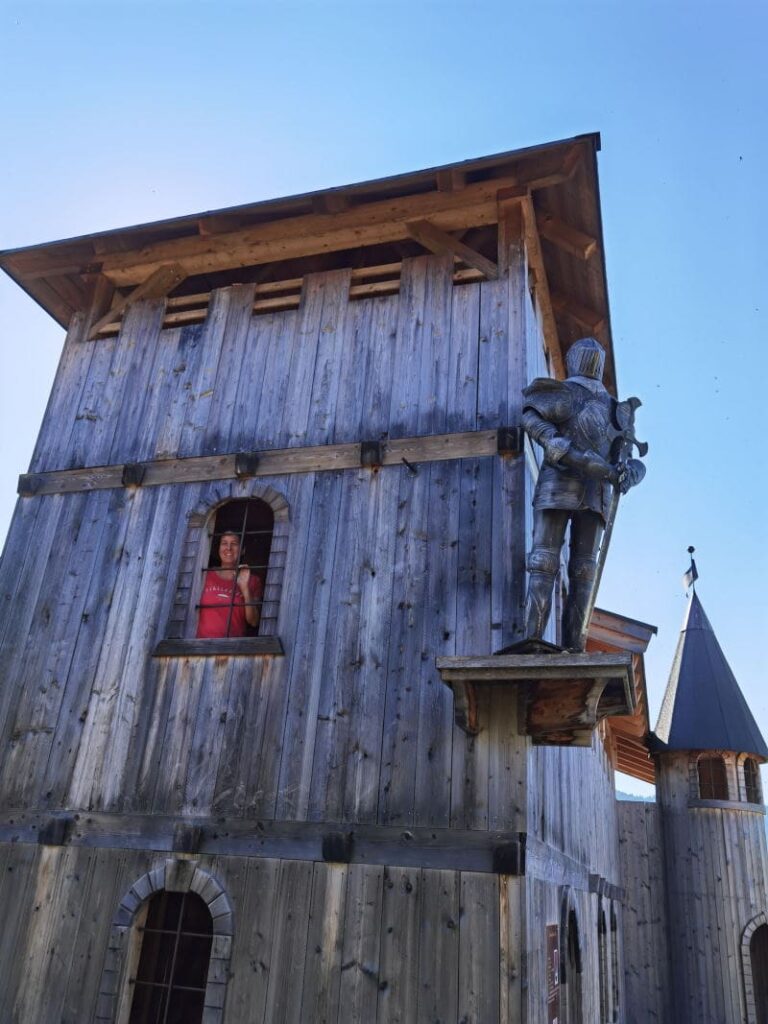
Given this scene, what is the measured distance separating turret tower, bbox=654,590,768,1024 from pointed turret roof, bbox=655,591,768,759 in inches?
0.8

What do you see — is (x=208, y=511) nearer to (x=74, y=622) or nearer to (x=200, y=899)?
(x=74, y=622)

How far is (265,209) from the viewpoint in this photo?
8758 mm

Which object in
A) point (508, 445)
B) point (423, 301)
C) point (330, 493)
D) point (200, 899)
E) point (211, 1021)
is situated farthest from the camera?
point (423, 301)

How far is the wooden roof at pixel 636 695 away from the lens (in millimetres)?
11391

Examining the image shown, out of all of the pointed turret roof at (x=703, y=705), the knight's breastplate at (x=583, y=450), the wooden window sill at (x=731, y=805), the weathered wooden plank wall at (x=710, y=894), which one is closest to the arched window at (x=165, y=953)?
the knight's breastplate at (x=583, y=450)

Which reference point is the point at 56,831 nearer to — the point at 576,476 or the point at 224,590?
the point at 224,590

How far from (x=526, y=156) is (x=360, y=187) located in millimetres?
1688

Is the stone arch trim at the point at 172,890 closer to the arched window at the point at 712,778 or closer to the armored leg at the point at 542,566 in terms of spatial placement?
the armored leg at the point at 542,566

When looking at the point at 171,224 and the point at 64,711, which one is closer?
the point at 64,711

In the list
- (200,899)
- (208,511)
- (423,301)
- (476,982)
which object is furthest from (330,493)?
(476,982)

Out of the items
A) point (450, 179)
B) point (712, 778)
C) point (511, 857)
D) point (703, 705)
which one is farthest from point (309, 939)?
point (703, 705)

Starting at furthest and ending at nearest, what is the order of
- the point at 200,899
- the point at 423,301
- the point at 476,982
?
the point at 423,301 < the point at 200,899 < the point at 476,982

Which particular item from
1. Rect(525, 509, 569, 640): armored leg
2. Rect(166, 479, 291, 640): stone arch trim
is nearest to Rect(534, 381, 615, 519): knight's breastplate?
Rect(525, 509, 569, 640): armored leg

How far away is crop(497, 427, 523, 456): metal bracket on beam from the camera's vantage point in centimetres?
708
